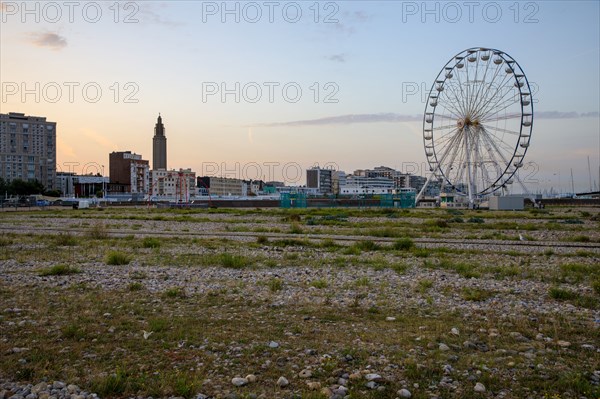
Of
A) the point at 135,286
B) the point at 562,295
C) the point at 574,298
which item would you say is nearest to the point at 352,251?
the point at 562,295

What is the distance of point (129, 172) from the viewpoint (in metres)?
192

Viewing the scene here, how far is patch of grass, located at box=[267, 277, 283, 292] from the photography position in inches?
474

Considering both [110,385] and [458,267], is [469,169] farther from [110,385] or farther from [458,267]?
[110,385]

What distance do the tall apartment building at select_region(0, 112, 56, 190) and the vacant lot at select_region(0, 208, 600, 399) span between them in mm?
183652

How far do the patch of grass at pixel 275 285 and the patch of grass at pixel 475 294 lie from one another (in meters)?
4.19

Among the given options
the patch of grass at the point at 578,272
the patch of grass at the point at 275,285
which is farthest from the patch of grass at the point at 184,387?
the patch of grass at the point at 578,272

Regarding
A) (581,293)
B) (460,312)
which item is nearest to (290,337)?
(460,312)

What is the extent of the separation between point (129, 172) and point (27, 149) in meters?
36.1

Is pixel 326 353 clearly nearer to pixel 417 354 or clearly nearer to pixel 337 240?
pixel 417 354

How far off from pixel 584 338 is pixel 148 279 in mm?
10089

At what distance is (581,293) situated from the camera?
11.7 m

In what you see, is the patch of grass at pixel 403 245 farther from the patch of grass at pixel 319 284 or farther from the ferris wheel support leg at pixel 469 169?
the ferris wheel support leg at pixel 469 169

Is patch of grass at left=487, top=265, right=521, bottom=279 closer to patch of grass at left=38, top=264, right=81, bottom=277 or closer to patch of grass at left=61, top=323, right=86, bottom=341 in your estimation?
patch of grass at left=61, top=323, right=86, bottom=341

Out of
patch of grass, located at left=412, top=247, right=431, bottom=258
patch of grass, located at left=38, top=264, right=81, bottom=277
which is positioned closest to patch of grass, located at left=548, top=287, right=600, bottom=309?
patch of grass, located at left=412, top=247, right=431, bottom=258
